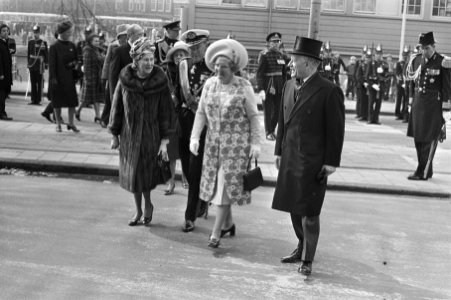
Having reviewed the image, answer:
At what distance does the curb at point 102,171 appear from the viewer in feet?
33.4

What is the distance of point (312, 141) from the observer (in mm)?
6043

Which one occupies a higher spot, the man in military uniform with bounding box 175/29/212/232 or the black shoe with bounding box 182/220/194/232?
the man in military uniform with bounding box 175/29/212/232

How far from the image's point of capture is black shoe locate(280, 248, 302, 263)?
658 cm

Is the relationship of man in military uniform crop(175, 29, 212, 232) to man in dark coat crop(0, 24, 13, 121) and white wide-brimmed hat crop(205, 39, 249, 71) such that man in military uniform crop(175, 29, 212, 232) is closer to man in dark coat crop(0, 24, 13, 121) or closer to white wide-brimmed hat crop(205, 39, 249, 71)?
white wide-brimmed hat crop(205, 39, 249, 71)

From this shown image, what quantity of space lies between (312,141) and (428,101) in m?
5.51

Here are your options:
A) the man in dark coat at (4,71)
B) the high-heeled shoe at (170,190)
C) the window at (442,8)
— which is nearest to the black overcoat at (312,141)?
the high-heeled shoe at (170,190)

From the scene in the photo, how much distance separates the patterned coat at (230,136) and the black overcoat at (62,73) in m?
6.77

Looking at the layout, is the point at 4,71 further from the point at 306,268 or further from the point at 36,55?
A: the point at 306,268

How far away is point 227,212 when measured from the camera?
6984 mm

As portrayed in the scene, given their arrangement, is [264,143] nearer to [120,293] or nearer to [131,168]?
[131,168]

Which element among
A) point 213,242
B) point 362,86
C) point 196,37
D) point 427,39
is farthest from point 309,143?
point 362,86

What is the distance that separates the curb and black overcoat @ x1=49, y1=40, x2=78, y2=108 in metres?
3.06

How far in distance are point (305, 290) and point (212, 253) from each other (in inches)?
46.5

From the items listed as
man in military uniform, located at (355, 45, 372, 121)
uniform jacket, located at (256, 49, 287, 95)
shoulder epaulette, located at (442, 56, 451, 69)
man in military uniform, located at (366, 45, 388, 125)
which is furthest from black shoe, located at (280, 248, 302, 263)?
man in military uniform, located at (355, 45, 372, 121)
